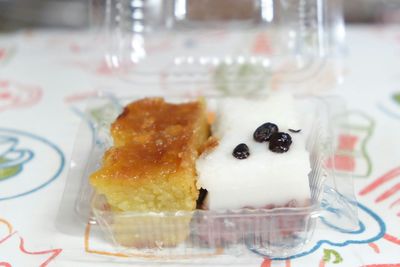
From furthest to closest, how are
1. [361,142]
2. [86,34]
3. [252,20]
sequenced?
[86,34] < [252,20] < [361,142]

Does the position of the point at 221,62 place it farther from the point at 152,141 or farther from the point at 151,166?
the point at 151,166

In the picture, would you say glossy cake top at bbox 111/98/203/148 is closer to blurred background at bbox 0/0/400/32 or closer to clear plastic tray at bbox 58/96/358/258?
clear plastic tray at bbox 58/96/358/258

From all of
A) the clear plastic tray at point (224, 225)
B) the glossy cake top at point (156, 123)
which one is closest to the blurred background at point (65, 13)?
the glossy cake top at point (156, 123)

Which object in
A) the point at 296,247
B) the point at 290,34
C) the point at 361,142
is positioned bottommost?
the point at 296,247

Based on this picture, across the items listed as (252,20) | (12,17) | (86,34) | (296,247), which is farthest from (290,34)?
(12,17)

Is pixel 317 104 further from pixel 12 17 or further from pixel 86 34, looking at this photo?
pixel 12 17

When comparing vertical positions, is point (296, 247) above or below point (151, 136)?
below

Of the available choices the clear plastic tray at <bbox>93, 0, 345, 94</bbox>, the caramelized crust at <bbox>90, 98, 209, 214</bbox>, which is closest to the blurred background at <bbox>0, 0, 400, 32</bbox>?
the clear plastic tray at <bbox>93, 0, 345, 94</bbox>
